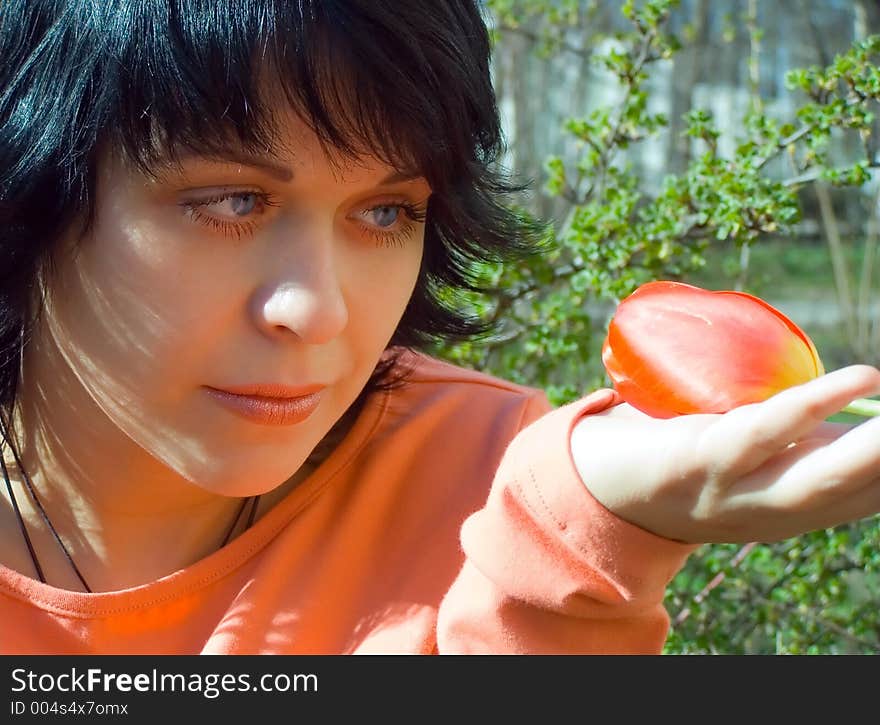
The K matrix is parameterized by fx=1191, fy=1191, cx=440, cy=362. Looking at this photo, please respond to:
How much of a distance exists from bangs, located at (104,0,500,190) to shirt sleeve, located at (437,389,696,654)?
0.38 metres

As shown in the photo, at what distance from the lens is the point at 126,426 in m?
1.38

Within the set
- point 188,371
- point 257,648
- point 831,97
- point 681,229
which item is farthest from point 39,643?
point 831,97

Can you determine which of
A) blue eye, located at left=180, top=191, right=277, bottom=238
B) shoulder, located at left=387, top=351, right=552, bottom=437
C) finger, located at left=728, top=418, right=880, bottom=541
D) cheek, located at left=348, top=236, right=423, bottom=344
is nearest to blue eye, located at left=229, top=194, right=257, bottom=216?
blue eye, located at left=180, top=191, right=277, bottom=238

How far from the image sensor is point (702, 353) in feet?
3.62

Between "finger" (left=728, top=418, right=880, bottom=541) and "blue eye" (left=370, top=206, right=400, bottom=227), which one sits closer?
"finger" (left=728, top=418, right=880, bottom=541)

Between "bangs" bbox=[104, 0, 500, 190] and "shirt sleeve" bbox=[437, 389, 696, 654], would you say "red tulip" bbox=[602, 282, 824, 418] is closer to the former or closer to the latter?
"shirt sleeve" bbox=[437, 389, 696, 654]

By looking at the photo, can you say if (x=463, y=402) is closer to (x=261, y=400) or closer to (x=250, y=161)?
(x=261, y=400)

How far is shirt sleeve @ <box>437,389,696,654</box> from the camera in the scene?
1130mm

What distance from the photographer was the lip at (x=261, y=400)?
129 cm

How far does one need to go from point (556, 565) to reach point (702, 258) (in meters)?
1.06

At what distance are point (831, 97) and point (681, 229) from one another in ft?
1.27

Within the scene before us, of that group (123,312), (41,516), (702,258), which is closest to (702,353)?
(123,312)

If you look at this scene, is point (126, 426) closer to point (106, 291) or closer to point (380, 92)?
point (106, 291)
